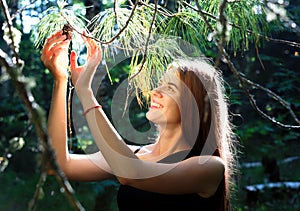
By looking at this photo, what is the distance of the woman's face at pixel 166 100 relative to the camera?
93 cm

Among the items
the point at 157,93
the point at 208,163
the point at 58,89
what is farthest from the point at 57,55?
the point at 208,163

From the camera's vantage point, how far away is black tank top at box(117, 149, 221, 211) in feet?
2.89

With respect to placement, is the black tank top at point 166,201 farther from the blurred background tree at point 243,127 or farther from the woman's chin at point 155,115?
the blurred background tree at point 243,127

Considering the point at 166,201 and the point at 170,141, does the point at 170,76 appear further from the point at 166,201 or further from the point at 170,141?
the point at 166,201

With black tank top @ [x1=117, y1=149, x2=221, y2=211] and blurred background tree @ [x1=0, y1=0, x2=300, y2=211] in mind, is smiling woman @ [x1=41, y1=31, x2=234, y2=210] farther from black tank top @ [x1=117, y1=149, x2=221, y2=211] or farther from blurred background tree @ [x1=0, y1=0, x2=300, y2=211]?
blurred background tree @ [x1=0, y1=0, x2=300, y2=211]

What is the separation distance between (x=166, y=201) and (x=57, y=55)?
0.33 m

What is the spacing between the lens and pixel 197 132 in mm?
937

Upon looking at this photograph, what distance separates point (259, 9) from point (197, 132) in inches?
10.7

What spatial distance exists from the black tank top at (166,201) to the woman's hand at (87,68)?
9.9 inches

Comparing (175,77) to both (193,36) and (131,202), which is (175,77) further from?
(131,202)

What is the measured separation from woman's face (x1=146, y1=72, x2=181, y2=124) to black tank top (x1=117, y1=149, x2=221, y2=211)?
0.48ft

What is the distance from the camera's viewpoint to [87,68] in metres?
0.77

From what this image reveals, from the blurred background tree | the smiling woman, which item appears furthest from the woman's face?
the blurred background tree

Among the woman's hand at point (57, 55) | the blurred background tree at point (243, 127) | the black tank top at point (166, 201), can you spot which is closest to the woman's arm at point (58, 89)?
the woman's hand at point (57, 55)
